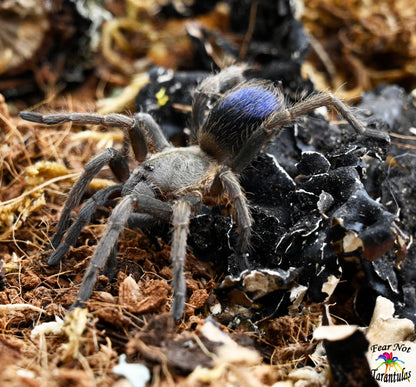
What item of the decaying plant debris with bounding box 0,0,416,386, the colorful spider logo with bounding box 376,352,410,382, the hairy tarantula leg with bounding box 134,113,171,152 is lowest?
the colorful spider logo with bounding box 376,352,410,382

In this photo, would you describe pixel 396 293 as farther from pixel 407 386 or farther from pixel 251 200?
pixel 251 200

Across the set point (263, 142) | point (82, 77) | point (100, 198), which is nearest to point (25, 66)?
point (82, 77)

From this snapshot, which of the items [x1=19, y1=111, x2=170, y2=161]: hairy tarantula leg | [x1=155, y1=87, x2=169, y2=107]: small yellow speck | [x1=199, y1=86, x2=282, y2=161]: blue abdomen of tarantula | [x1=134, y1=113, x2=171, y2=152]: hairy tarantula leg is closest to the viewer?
[x1=19, y1=111, x2=170, y2=161]: hairy tarantula leg

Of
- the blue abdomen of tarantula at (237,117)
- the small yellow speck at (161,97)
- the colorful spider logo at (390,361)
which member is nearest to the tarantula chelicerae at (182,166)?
the blue abdomen of tarantula at (237,117)

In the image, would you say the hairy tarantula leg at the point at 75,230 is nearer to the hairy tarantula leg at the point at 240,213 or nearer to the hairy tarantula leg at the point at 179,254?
the hairy tarantula leg at the point at 179,254

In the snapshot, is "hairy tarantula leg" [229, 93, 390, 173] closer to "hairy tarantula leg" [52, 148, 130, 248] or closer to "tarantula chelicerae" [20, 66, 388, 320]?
"tarantula chelicerae" [20, 66, 388, 320]

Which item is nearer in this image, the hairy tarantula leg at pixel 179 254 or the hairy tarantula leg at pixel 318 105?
the hairy tarantula leg at pixel 179 254

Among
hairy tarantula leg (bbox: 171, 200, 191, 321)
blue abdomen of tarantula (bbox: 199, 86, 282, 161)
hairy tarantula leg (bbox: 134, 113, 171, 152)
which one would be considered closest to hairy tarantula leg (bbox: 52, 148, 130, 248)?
hairy tarantula leg (bbox: 134, 113, 171, 152)
